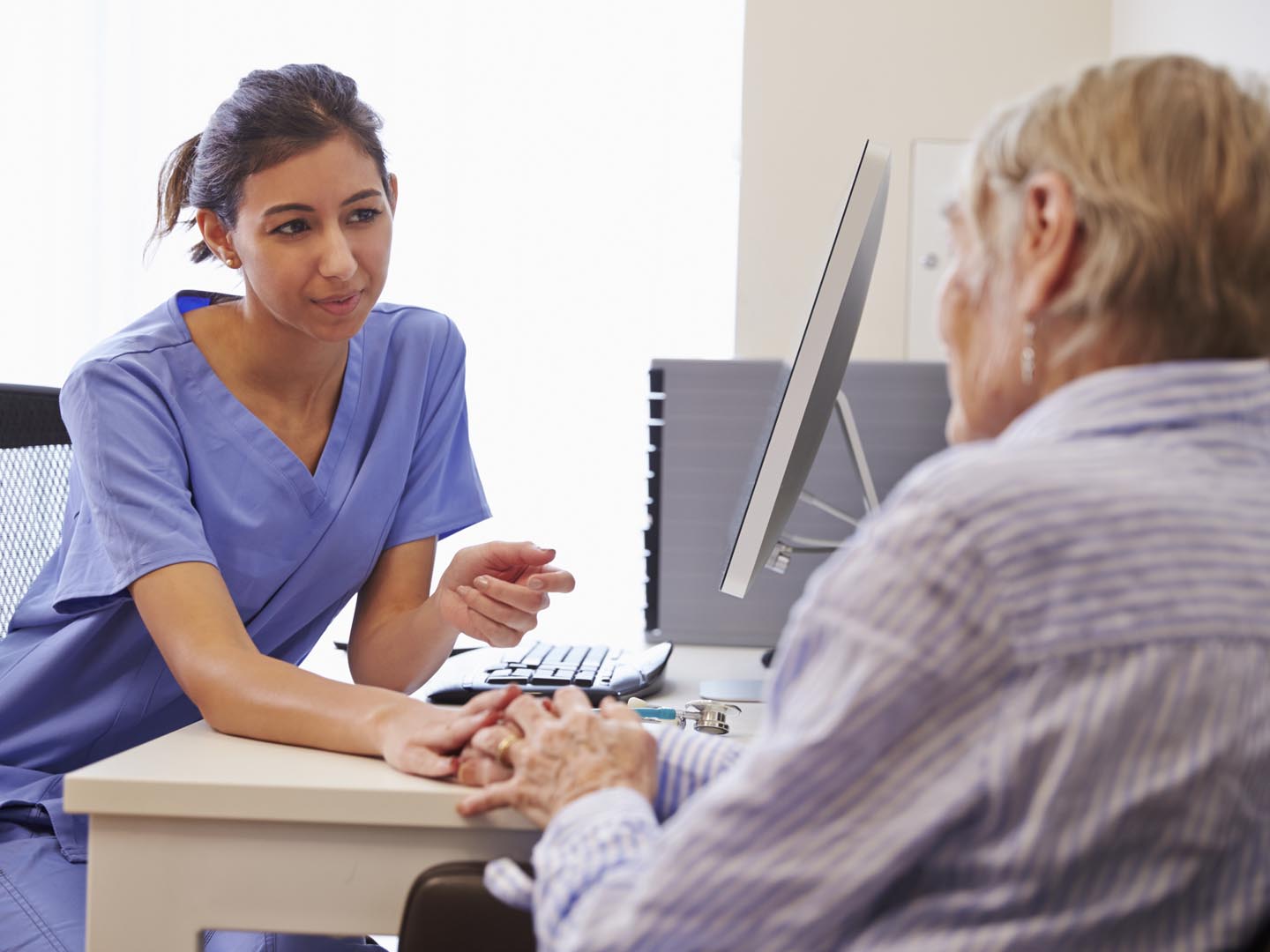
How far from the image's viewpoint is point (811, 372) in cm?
103

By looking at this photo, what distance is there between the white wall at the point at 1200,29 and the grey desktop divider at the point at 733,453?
523 millimetres

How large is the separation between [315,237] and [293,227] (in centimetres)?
3

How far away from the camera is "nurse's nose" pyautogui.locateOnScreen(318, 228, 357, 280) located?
128 cm

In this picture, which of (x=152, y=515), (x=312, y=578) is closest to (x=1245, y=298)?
(x=152, y=515)

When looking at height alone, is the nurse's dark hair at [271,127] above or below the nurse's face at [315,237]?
above

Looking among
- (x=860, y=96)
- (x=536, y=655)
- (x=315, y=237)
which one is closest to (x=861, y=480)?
(x=536, y=655)

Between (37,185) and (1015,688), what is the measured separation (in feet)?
10.7

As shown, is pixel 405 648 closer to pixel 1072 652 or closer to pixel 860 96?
pixel 1072 652

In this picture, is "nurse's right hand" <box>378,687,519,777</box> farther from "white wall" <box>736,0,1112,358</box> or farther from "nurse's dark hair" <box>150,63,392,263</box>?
"white wall" <box>736,0,1112,358</box>

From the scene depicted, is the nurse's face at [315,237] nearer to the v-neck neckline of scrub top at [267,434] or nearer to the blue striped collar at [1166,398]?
the v-neck neckline of scrub top at [267,434]

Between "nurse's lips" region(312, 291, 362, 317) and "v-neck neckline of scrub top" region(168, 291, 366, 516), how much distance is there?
127 mm

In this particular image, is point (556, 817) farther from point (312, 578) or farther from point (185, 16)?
point (185, 16)

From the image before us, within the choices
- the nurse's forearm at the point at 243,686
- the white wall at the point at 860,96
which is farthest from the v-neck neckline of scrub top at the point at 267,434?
the white wall at the point at 860,96

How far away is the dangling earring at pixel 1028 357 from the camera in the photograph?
0.63 m
